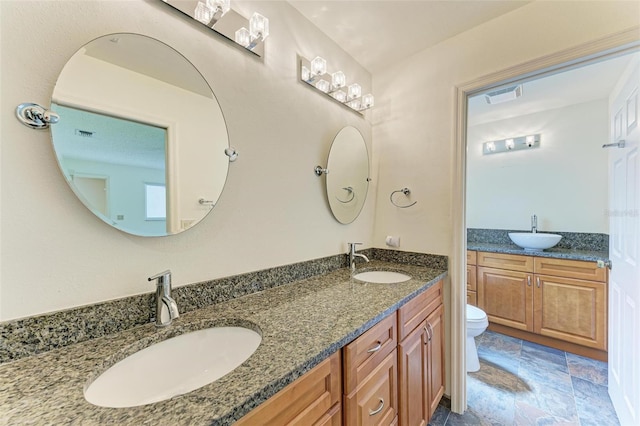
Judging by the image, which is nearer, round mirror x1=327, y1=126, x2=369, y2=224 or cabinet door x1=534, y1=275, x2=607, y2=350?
round mirror x1=327, y1=126, x2=369, y2=224

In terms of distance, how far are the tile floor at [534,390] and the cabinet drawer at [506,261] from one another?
711mm

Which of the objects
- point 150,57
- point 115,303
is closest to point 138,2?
point 150,57

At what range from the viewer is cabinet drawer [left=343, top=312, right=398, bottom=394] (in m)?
0.81

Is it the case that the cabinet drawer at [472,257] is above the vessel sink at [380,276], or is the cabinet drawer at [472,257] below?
below

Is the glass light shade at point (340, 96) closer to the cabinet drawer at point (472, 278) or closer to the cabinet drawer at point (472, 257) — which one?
the cabinet drawer at point (472, 257)

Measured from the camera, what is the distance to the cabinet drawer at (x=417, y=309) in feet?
3.70

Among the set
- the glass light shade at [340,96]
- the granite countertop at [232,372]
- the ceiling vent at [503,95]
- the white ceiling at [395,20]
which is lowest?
the granite countertop at [232,372]

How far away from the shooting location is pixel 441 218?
162 centimetres

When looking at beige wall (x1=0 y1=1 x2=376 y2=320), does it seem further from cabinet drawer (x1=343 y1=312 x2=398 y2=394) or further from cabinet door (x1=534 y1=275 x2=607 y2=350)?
cabinet door (x1=534 y1=275 x2=607 y2=350)

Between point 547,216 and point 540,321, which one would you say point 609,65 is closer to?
point 547,216

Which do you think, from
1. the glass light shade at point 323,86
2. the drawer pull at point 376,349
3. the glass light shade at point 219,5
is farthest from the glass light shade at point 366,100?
the drawer pull at point 376,349

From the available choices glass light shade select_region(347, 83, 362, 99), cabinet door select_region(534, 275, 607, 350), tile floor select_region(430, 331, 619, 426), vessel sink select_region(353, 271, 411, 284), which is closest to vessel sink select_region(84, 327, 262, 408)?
vessel sink select_region(353, 271, 411, 284)

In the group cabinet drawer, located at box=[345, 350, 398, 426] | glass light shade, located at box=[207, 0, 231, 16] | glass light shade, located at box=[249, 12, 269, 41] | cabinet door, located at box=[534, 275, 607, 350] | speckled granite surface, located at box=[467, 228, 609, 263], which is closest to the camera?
cabinet drawer, located at box=[345, 350, 398, 426]

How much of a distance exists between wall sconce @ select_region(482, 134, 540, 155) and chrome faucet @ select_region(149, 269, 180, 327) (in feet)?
11.3
